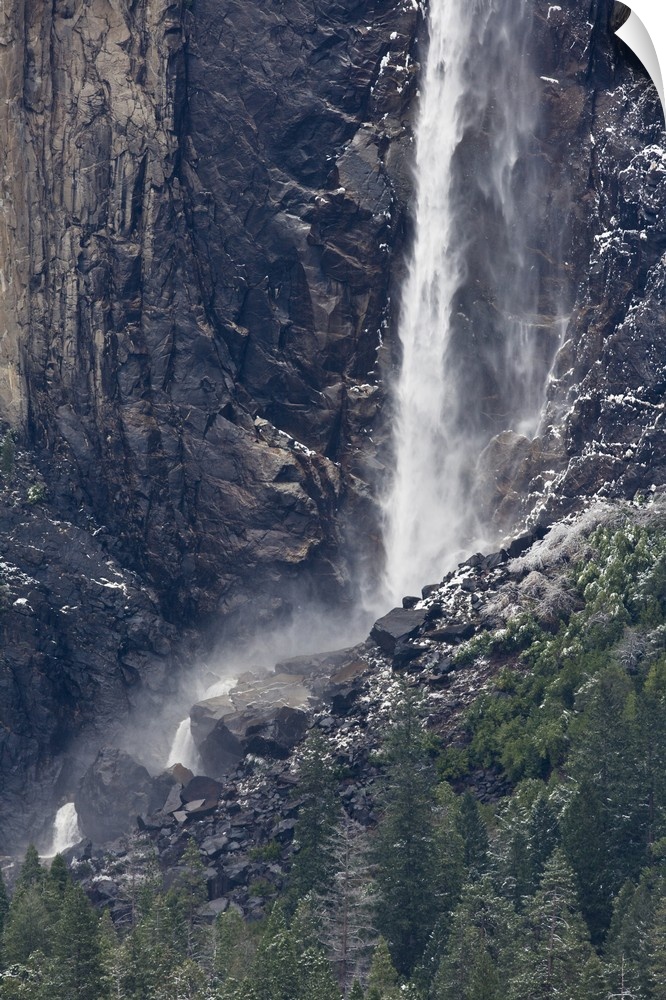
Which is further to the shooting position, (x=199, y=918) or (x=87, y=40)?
(x=87, y=40)

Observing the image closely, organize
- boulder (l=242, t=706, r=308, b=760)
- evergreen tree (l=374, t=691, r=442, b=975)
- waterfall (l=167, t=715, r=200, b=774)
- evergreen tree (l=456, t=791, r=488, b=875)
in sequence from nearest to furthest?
evergreen tree (l=374, t=691, r=442, b=975) → evergreen tree (l=456, t=791, r=488, b=875) → boulder (l=242, t=706, r=308, b=760) → waterfall (l=167, t=715, r=200, b=774)

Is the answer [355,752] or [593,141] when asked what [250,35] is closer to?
[593,141]

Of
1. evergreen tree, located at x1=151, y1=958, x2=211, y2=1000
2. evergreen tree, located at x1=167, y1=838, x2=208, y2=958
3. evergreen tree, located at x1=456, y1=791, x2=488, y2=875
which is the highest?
evergreen tree, located at x1=167, y1=838, x2=208, y2=958

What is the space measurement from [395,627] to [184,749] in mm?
12973

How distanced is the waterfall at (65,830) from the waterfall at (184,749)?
5.11 metres

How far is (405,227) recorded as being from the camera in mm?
120688

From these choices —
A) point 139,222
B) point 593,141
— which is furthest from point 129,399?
point 593,141

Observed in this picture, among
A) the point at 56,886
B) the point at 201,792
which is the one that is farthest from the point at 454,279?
the point at 56,886

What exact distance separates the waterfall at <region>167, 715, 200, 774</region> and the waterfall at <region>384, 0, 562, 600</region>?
11.9m

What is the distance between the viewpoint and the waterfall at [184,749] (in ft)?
379

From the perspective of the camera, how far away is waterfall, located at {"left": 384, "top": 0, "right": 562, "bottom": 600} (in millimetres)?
119438

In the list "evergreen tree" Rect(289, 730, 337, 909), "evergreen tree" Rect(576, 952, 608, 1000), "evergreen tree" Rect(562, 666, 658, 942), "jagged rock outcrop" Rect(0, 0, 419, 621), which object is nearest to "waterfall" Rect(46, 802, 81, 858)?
"jagged rock outcrop" Rect(0, 0, 419, 621)

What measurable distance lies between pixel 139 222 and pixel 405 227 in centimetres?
1307

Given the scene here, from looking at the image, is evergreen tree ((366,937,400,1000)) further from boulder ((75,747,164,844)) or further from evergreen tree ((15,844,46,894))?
boulder ((75,747,164,844))
